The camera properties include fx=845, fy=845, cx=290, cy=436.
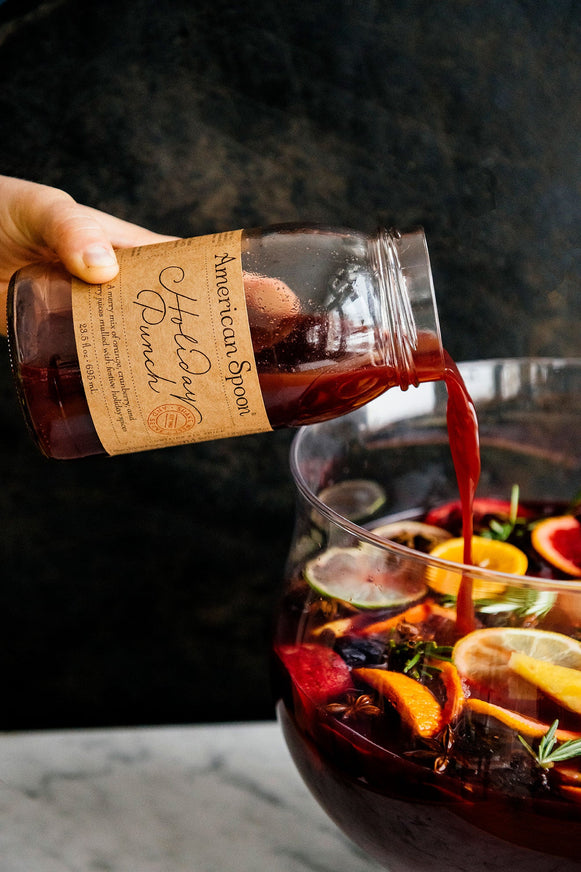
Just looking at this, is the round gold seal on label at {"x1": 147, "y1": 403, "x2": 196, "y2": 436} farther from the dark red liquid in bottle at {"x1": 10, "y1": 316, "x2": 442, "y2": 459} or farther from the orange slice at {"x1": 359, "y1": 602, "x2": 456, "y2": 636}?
the orange slice at {"x1": 359, "y1": 602, "x2": 456, "y2": 636}

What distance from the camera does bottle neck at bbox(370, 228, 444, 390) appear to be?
2.54 ft

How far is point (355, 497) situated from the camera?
1.10 metres

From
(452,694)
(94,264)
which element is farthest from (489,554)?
(94,264)

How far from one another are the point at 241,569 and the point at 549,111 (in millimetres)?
820

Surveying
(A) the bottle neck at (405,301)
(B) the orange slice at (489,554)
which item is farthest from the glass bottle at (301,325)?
(B) the orange slice at (489,554)

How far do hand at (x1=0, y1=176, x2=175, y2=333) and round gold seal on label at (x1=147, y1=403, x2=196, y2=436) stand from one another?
0.13m

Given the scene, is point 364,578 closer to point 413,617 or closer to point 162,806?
point 413,617

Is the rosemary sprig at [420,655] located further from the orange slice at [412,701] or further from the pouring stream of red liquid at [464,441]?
the pouring stream of red liquid at [464,441]

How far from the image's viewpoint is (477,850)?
0.70 m

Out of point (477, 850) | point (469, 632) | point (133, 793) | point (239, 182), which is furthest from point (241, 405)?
point (133, 793)

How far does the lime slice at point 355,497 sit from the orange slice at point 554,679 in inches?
16.0

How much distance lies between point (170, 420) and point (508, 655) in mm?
348

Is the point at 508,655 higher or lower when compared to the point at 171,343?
lower

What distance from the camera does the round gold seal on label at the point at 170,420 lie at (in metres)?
0.75
